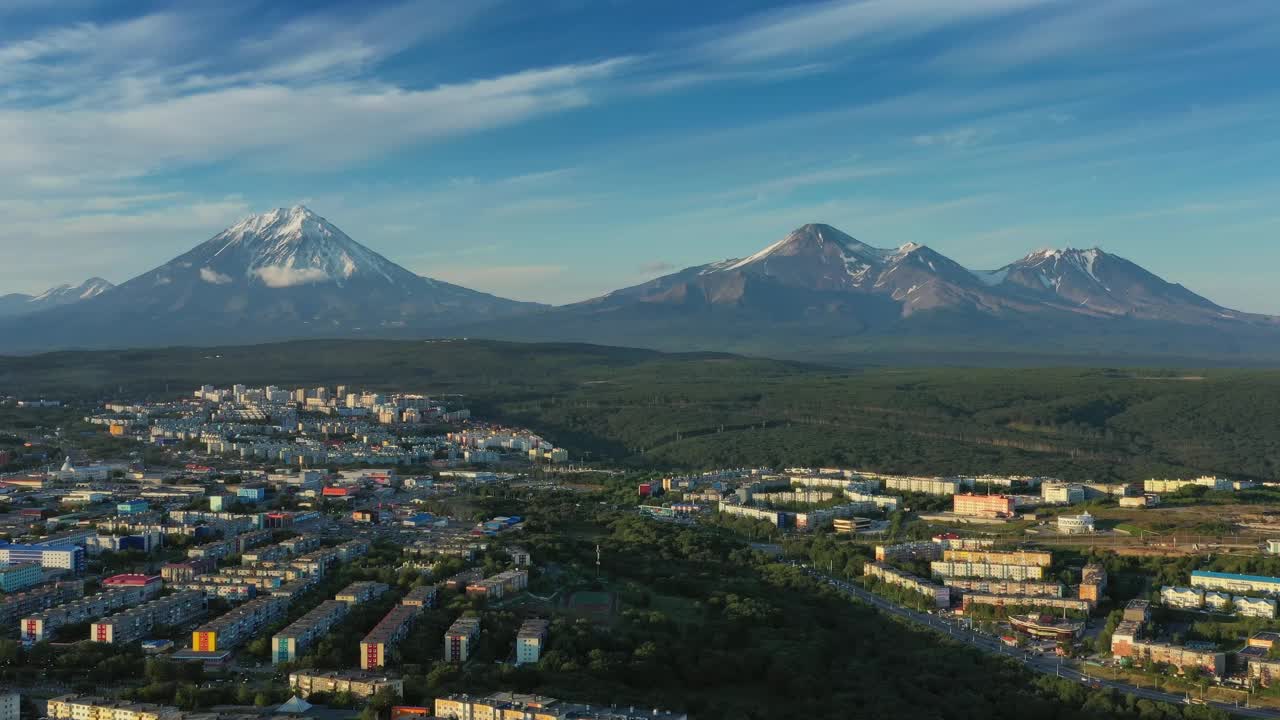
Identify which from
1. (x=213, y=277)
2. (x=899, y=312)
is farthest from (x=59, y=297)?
(x=899, y=312)

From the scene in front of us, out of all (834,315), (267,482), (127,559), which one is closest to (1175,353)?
(834,315)

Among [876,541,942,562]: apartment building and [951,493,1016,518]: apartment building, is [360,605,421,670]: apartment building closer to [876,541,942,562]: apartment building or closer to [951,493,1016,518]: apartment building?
[876,541,942,562]: apartment building

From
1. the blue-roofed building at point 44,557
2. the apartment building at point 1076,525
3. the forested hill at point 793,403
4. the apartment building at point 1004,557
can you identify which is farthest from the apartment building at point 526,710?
the forested hill at point 793,403

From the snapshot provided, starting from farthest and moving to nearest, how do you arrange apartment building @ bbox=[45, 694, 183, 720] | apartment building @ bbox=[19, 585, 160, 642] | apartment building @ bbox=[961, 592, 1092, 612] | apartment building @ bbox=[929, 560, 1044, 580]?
apartment building @ bbox=[929, 560, 1044, 580] < apartment building @ bbox=[961, 592, 1092, 612] < apartment building @ bbox=[19, 585, 160, 642] < apartment building @ bbox=[45, 694, 183, 720]

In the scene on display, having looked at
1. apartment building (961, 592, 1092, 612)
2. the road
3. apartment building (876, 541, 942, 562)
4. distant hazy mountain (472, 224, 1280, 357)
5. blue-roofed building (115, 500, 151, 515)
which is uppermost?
distant hazy mountain (472, 224, 1280, 357)

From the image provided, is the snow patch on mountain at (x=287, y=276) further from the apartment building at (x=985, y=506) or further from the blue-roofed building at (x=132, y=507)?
the apartment building at (x=985, y=506)

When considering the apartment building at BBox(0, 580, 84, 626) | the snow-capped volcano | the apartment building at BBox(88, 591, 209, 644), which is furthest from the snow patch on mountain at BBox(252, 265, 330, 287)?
the apartment building at BBox(88, 591, 209, 644)

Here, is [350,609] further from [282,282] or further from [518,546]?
[282,282]
